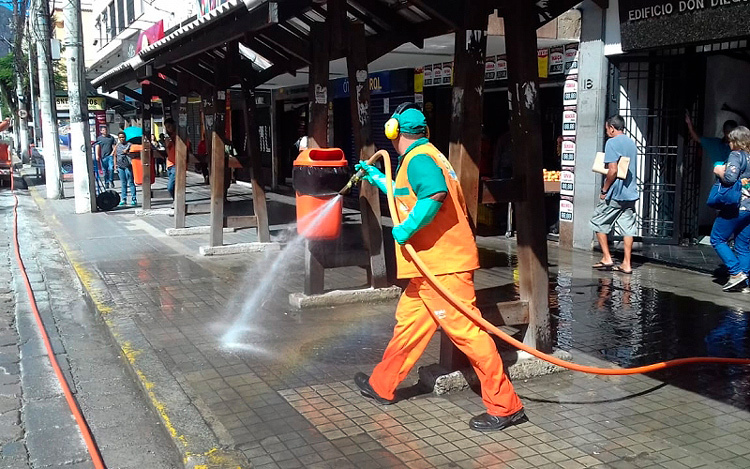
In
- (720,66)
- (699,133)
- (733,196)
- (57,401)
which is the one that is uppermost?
(720,66)

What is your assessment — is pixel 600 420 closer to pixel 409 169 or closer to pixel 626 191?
pixel 409 169

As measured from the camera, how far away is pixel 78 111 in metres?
15.4

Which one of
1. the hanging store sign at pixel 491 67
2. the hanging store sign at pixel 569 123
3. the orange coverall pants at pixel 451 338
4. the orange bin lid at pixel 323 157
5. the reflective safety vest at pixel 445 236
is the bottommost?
the orange coverall pants at pixel 451 338

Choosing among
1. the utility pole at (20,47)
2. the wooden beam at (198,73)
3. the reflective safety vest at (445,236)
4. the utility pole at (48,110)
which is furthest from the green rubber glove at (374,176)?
the utility pole at (20,47)

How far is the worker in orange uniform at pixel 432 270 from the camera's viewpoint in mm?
4254

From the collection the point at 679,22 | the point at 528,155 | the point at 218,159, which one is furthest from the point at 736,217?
the point at 218,159

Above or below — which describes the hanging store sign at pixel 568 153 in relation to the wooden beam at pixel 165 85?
below

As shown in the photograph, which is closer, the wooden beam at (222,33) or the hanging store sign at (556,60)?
the wooden beam at (222,33)

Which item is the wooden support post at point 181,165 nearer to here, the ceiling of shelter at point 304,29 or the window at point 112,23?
the ceiling of shelter at point 304,29

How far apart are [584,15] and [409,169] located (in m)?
6.81

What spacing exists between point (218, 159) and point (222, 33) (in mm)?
2133

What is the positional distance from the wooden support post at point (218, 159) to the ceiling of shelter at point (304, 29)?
18.1 inches

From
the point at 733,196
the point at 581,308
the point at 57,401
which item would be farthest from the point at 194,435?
the point at 733,196

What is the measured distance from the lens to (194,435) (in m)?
4.29
